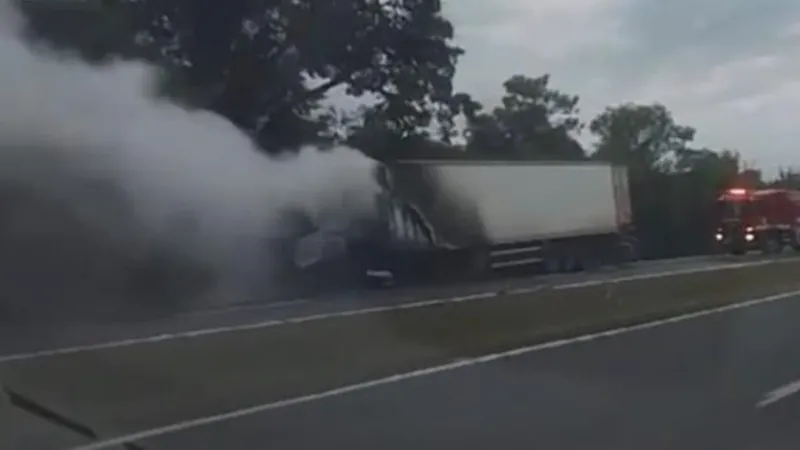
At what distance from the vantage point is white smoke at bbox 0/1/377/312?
12773 mm

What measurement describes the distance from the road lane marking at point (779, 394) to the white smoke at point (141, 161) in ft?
18.1

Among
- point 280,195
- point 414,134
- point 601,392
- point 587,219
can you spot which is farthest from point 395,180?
point 601,392

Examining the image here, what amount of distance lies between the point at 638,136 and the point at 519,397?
36.4 ft

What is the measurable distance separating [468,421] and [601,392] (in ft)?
8.18

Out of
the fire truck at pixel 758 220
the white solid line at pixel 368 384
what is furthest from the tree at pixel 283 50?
the fire truck at pixel 758 220

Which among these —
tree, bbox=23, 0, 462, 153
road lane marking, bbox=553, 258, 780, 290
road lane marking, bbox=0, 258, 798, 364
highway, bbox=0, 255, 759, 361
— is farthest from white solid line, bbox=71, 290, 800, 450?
tree, bbox=23, 0, 462, 153

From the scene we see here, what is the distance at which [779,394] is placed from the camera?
14703mm

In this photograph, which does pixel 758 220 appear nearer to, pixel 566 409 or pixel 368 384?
pixel 368 384

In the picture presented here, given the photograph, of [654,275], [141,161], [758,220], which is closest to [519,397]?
[141,161]

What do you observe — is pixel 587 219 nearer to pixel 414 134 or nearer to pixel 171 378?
pixel 414 134

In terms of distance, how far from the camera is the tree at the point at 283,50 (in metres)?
15.4

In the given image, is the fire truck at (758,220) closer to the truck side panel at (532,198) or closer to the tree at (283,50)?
the truck side panel at (532,198)

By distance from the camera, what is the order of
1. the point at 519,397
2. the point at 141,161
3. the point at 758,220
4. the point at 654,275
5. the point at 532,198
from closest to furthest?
the point at 519,397 < the point at 141,161 < the point at 654,275 < the point at 532,198 < the point at 758,220

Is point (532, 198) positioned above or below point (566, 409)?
above
